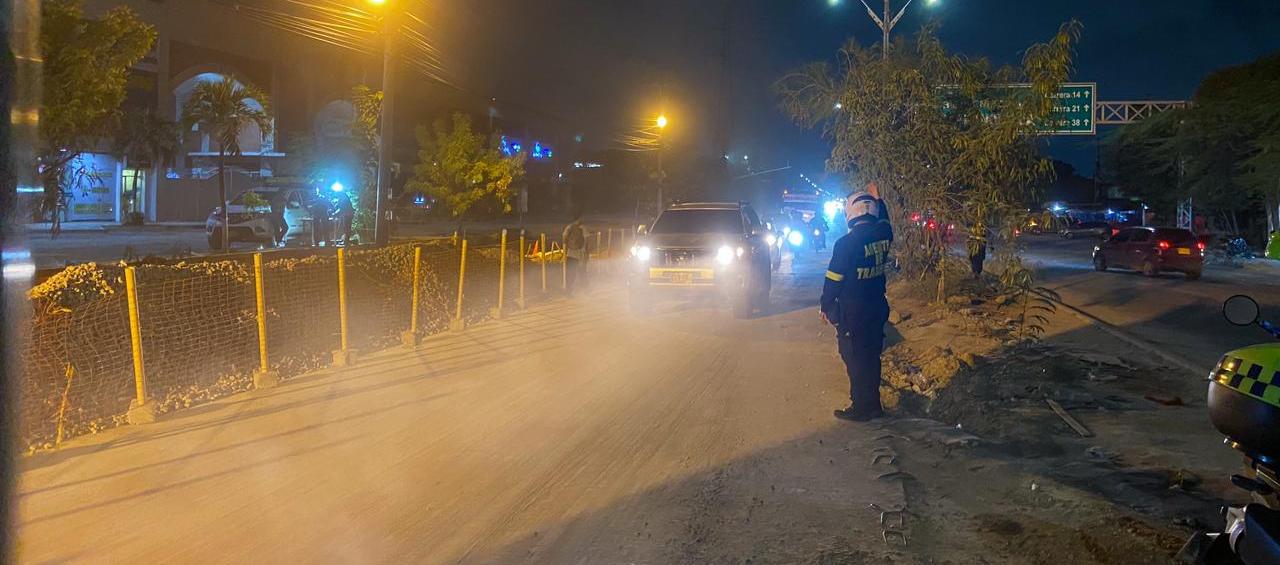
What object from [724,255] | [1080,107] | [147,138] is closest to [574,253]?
[724,255]

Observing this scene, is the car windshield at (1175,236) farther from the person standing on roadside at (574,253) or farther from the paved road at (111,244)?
the paved road at (111,244)

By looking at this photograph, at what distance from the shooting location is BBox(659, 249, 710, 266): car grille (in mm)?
16000

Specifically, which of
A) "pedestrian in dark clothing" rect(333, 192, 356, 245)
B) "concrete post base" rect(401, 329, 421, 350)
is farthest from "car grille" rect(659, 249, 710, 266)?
"pedestrian in dark clothing" rect(333, 192, 356, 245)

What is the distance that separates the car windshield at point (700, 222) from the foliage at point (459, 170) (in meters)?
6.28

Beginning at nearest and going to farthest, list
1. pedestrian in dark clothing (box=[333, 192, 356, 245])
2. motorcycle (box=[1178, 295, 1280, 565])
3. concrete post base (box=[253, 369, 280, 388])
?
motorcycle (box=[1178, 295, 1280, 565]) → concrete post base (box=[253, 369, 280, 388]) → pedestrian in dark clothing (box=[333, 192, 356, 245])

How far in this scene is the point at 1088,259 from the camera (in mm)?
37906

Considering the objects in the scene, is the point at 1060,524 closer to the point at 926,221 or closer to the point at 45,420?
the point at 45,420

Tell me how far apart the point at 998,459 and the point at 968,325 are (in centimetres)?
735

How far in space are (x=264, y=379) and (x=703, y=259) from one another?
8030 mm

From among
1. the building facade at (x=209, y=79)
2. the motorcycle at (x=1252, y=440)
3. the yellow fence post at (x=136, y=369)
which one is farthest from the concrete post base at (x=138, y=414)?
the building facade at (x=209, y=79)

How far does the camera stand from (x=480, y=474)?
6.71 m

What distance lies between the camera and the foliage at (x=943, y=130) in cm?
1454

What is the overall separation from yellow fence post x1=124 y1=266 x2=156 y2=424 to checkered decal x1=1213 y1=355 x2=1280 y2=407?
7643 mm

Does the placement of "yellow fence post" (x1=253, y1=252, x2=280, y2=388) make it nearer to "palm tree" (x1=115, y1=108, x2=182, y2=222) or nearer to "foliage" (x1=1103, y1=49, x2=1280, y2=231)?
"palm tree" (x1=115, y1=108, x2=182, y2=222)
